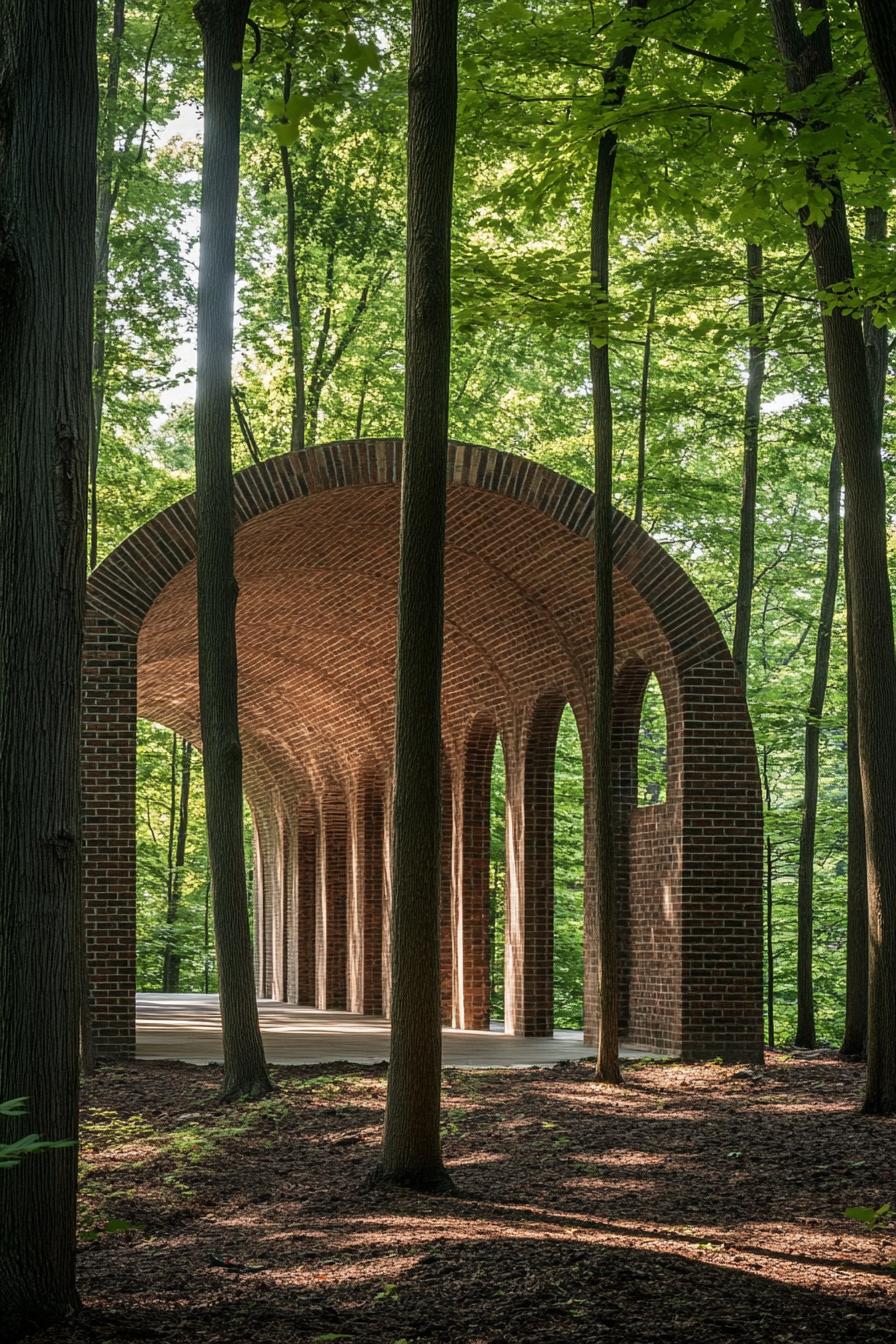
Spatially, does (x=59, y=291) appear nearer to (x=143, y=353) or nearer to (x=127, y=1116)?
(x=127, y=1116)

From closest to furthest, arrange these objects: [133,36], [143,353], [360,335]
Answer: [133,36], [143,353], [360,335]

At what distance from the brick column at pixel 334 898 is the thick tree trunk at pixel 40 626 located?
20829 mm

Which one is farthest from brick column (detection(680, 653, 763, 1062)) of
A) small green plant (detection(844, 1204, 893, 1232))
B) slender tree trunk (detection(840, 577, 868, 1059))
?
small green plant (detection(844, 1204, 893, 1232))

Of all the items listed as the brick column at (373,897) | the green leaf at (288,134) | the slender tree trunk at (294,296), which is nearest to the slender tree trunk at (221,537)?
the green leaf at (288,134)

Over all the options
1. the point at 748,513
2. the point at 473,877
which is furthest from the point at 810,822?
the point at 473,877

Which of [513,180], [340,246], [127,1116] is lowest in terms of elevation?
[127,1116]

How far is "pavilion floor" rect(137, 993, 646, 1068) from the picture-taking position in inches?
559

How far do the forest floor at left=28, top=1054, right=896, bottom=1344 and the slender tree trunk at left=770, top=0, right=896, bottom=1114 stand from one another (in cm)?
85

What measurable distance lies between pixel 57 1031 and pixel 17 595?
1399 millimetres

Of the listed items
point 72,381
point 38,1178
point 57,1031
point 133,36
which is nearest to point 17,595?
point 72,381

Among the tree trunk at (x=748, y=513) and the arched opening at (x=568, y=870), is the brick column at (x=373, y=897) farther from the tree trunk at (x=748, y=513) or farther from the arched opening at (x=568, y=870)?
the tree trunk at (x=748, y=513)

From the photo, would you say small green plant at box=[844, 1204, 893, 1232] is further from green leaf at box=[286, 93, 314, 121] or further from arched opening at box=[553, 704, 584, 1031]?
arched opening at box=[553, 704, 584, 1031]

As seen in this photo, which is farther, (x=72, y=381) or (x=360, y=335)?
(x=360, y=335)

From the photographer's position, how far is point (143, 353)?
2006 centimetres
